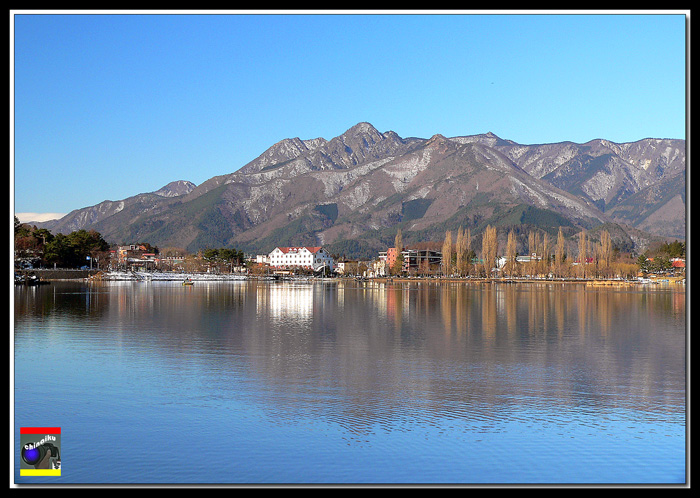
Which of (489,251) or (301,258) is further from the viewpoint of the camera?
(301,258)

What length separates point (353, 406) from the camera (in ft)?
40.3

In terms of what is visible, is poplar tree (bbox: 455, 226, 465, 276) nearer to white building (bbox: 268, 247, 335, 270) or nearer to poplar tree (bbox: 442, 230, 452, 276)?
poplar tree (bbox: 442, 230, 452, 276)

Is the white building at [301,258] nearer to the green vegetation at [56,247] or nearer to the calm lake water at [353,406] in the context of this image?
the green vegetation at [56,247]

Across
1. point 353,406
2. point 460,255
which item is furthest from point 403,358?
point 460,255

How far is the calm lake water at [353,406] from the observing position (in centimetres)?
912

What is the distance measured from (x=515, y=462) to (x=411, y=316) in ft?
79.5

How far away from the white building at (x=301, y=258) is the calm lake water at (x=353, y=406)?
145 metres

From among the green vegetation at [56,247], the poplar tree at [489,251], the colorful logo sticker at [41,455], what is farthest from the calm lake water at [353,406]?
the poplar tree at [489,251]

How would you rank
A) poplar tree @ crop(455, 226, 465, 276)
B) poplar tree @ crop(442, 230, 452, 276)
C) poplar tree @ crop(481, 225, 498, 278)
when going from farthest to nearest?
poplar tree @ crop(442, 230, 452, 276)
poplar tree @ crop(455, 226, 465, 276)
poplar tree @ crop(481, 225, 498, 278)

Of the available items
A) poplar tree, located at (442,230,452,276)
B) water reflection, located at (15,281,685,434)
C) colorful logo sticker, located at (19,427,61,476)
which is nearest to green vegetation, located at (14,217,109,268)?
water reflection, located at (15,281,685,434)

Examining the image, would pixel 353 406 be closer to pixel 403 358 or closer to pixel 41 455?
pixel 41 455

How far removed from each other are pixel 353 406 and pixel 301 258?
16054 centimetres

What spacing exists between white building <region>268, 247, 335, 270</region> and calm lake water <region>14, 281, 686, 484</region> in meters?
145

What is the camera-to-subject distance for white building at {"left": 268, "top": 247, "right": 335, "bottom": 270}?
169750mm
